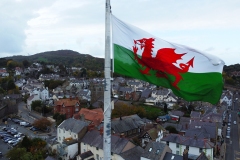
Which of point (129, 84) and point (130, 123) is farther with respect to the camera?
point (129, 84)

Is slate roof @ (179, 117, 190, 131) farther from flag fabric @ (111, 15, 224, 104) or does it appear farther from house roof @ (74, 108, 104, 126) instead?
Answer: flag fabric @ (111, 15, 224, 104)

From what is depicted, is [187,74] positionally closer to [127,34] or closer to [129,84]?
[127,34]

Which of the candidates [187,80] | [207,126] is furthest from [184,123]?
[187,80]

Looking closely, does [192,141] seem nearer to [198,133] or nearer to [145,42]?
[198,133]

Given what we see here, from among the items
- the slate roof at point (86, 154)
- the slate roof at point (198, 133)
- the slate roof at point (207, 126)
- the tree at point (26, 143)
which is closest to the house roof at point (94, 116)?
the slate roof at point (86, 154)

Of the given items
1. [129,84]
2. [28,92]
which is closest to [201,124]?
[129,84]

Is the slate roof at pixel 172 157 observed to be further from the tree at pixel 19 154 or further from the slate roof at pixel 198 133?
the tree at pixel 19 154
